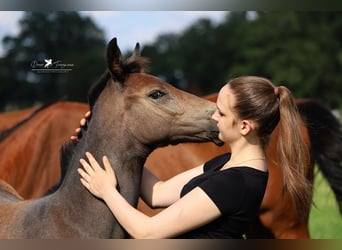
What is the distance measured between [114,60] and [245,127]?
64 centimetres

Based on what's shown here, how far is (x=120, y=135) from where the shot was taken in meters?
2.28

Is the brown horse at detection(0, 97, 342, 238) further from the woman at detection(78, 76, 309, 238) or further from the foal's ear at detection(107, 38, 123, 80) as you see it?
the woman at detection(78, 76, 309, 238)

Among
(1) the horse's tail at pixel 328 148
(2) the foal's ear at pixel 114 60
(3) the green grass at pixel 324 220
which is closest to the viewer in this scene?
(2) the foal's ear at pixel 114 60

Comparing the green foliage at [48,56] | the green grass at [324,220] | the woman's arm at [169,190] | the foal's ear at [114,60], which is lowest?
the green grass at [324,220]

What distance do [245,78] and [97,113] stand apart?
2.23 feet

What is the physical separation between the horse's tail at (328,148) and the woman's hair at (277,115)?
2382 millimetres

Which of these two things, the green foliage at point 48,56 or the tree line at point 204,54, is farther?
the tree line at point 204,54

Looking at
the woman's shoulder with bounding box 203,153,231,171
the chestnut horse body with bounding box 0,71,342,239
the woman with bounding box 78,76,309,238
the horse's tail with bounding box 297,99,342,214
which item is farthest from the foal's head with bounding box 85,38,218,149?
the horse's tail with bounding box 297,99,342,214

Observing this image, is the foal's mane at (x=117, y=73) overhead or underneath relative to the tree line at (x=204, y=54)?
overhead

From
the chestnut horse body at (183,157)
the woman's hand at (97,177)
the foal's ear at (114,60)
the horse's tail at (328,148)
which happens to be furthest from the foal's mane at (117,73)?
the horse's tail at (328,148)

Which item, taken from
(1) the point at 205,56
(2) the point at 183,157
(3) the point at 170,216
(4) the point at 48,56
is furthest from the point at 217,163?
(1) the point at 205,56

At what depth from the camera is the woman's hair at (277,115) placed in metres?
1.97

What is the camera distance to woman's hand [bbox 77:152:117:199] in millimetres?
2109

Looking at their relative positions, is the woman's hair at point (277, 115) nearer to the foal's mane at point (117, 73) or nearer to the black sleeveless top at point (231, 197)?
the black sleeveless top at point (231, 197)
